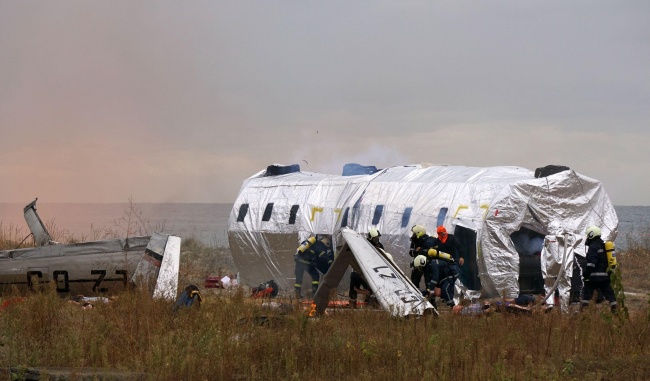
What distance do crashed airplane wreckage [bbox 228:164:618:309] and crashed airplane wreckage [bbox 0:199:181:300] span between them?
6.64m

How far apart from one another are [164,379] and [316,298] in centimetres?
603

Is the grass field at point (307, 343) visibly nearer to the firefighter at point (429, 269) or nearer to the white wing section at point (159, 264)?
the white wing section at point (159, 264)

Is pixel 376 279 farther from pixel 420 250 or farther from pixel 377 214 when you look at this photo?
pixel 377 214

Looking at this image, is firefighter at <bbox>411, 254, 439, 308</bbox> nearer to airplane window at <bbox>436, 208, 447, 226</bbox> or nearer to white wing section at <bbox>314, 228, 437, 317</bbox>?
airplane window at <bbox>436, 208, 447, 226</bbox>

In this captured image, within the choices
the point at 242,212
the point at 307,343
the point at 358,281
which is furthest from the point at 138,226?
the point at 307,343

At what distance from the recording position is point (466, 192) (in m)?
21.7

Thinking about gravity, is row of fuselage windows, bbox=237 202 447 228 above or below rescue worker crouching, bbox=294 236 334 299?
above

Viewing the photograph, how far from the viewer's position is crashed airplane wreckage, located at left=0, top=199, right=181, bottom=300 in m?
17.3

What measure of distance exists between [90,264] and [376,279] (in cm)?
582

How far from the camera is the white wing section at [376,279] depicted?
14.4 meters

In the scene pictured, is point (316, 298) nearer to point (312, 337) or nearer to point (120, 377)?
point (312, 337)

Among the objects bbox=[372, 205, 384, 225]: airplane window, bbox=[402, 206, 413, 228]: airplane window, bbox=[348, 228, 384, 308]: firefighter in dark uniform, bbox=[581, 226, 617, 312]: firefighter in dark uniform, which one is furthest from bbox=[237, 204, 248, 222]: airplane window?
bbox=[581, 226, 617, 312]: firefighter in dark uniform

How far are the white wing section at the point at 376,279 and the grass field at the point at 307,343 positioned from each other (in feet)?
2.98

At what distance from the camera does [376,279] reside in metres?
15.2
